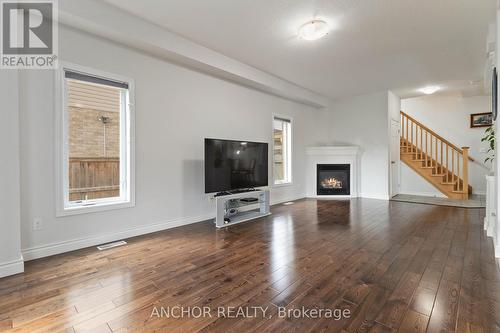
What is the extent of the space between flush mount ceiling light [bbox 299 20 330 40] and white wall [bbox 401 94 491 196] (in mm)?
5964

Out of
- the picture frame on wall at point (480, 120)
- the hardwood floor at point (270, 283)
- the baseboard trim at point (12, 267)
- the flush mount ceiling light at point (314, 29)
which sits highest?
the flush mount ceiling light at point (314, 29)

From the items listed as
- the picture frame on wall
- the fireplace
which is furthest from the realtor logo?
the picture frame on wall

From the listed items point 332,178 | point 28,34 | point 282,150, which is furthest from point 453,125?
point 28,34

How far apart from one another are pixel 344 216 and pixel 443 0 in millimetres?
3380

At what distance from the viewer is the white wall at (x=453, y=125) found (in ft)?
23.0

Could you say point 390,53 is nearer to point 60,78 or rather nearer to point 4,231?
point 60,78

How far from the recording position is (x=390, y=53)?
419cm

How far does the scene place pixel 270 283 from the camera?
218cm

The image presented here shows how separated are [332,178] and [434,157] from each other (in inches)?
131

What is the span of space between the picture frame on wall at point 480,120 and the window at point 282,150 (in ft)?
17.5

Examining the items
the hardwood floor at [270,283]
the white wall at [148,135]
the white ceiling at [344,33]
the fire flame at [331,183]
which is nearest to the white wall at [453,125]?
the fire flame at [331,183]

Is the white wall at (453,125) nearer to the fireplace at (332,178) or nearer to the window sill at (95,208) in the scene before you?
the fireplace at (332,178)

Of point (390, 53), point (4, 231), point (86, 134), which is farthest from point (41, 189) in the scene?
point (390, 53)

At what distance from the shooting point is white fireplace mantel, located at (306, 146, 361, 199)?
22.6 feet
